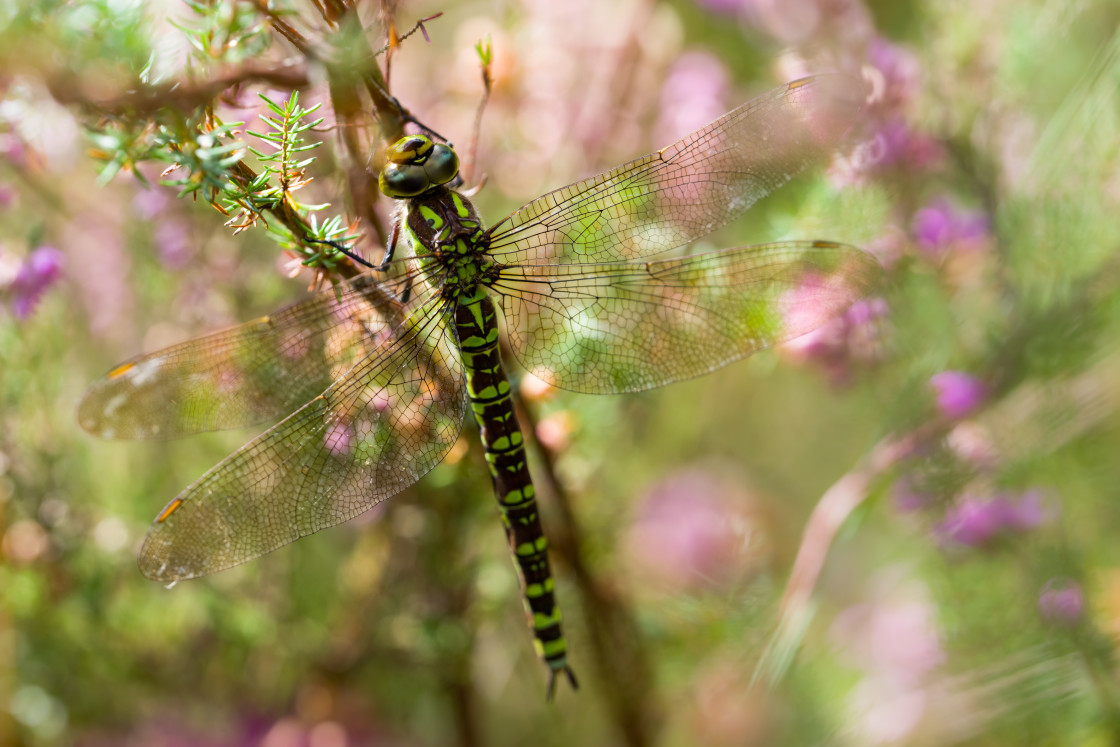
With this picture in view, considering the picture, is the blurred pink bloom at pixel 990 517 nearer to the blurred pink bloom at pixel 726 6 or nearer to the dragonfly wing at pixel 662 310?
the dragonfly wing at pixel 662 310

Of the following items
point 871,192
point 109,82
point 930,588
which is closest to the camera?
point 109,82

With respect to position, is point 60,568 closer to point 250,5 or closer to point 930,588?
point 250,5

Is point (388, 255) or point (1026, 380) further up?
point (388, 255)

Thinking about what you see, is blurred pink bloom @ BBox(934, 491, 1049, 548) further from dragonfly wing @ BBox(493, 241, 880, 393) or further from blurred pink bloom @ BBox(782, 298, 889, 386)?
dragonfly wing @ BBox(493, 241, 880, 393)

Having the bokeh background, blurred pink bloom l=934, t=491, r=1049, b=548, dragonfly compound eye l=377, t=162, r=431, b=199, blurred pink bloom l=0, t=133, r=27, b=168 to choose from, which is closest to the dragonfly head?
dragonfly compound eye l=377, t=162, r=431, b=199

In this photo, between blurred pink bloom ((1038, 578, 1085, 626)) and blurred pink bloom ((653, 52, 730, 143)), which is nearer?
blurred pink bloom ((1038, 578, 1085, 626))

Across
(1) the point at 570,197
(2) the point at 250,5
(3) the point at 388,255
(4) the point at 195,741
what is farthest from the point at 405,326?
(4) the point at 195,741

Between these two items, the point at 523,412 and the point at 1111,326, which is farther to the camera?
the point at 1111,326

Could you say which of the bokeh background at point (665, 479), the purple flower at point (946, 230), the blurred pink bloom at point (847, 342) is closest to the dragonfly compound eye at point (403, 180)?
the bokeh background at point (665, 479)
